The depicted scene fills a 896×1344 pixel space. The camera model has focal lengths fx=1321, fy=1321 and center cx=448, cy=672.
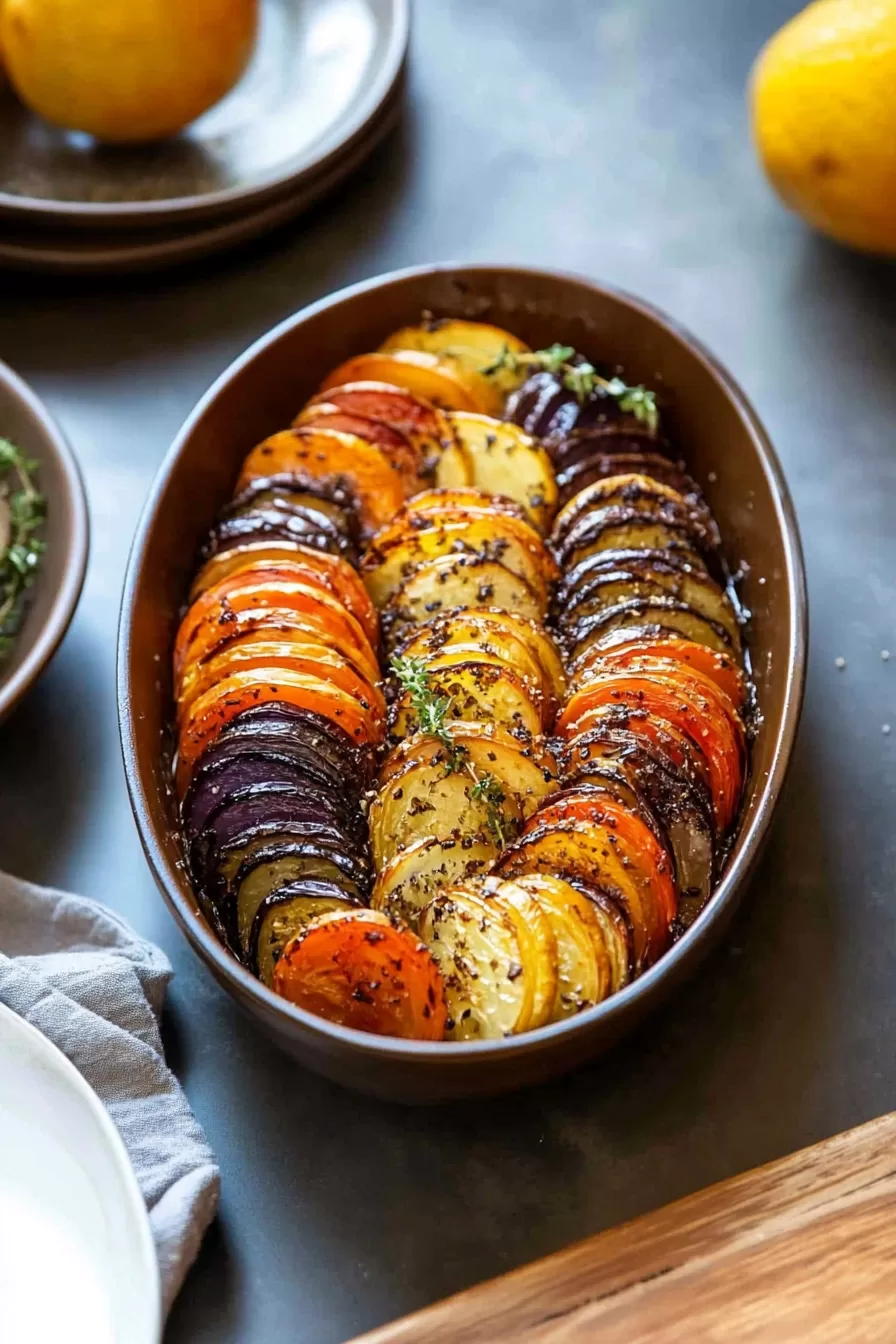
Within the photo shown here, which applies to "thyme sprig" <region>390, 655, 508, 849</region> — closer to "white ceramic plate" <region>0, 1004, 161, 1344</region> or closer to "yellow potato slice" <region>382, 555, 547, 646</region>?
"yellow potato slice" <region>382, 555, 547, 646</region>

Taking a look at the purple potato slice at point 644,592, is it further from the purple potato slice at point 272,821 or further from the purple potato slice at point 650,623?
the purple potato slice at point 272,821

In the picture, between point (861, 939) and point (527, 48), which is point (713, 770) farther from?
point (527, 48)

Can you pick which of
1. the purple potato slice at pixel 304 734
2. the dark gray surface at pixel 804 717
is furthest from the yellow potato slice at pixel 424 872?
A: the dark gray surface at pixel 804 717

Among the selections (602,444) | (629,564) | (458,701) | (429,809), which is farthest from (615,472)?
(429,809)

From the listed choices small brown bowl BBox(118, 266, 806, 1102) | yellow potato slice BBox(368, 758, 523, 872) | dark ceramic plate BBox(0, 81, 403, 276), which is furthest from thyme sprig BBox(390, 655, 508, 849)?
dark ceramic plate BBox(0, 81, 403, 276)

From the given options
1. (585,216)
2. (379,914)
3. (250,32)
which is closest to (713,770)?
(379,914)

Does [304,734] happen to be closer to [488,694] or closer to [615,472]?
[488,694]
